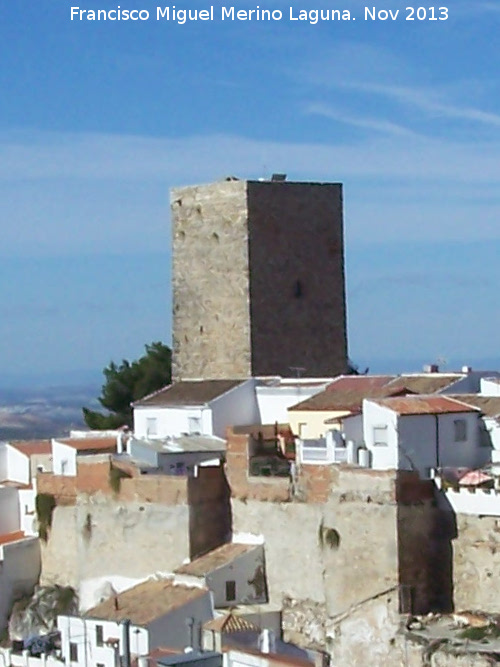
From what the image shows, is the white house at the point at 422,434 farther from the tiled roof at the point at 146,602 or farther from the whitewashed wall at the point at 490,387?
the tiled roof at the point at 146,602

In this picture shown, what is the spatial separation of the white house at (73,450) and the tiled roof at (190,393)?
1.12 m

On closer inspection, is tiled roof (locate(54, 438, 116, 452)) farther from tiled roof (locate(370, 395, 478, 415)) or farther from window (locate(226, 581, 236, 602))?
tiled roof (locate(370, 395, 478, 415))

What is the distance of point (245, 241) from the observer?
142 feet

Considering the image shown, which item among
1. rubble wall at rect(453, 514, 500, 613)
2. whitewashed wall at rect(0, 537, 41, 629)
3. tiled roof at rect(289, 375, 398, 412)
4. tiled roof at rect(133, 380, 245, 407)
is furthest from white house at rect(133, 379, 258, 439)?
rubble wall at rect(453, 514, 500, 613)

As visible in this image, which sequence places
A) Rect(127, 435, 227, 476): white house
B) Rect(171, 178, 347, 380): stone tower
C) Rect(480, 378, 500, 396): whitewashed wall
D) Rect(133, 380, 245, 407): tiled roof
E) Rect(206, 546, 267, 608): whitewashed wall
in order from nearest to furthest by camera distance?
Rect(206, 546, 267, 608): whitewashed wall < Rect(480, 378, 500, 396): whitewashed wall < Rect(127, 435, 227, 476): white house < Rect(133, 380, 245, 407): tiled roof < Rect(171, 178, 347, 380): stone tower

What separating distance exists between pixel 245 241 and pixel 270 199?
101cm

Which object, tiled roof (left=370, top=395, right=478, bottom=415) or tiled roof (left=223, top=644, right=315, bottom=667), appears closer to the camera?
tiled roof (left=223, top=644, right=315, bottom=667)

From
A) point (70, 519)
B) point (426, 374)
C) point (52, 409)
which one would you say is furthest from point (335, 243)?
point (52, 409)

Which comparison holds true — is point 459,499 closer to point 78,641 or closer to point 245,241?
point 78,641

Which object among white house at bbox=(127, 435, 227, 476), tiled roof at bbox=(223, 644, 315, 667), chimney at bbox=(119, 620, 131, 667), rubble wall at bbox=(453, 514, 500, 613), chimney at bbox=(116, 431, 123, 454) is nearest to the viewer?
tiled roof at bbox=(223, 644, 315, 667)

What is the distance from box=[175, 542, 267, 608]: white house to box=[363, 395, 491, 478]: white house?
2.97m

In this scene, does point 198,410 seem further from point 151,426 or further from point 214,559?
point 214,559

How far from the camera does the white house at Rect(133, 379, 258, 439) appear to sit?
1593 inches

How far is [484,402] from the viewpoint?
36438 mm
